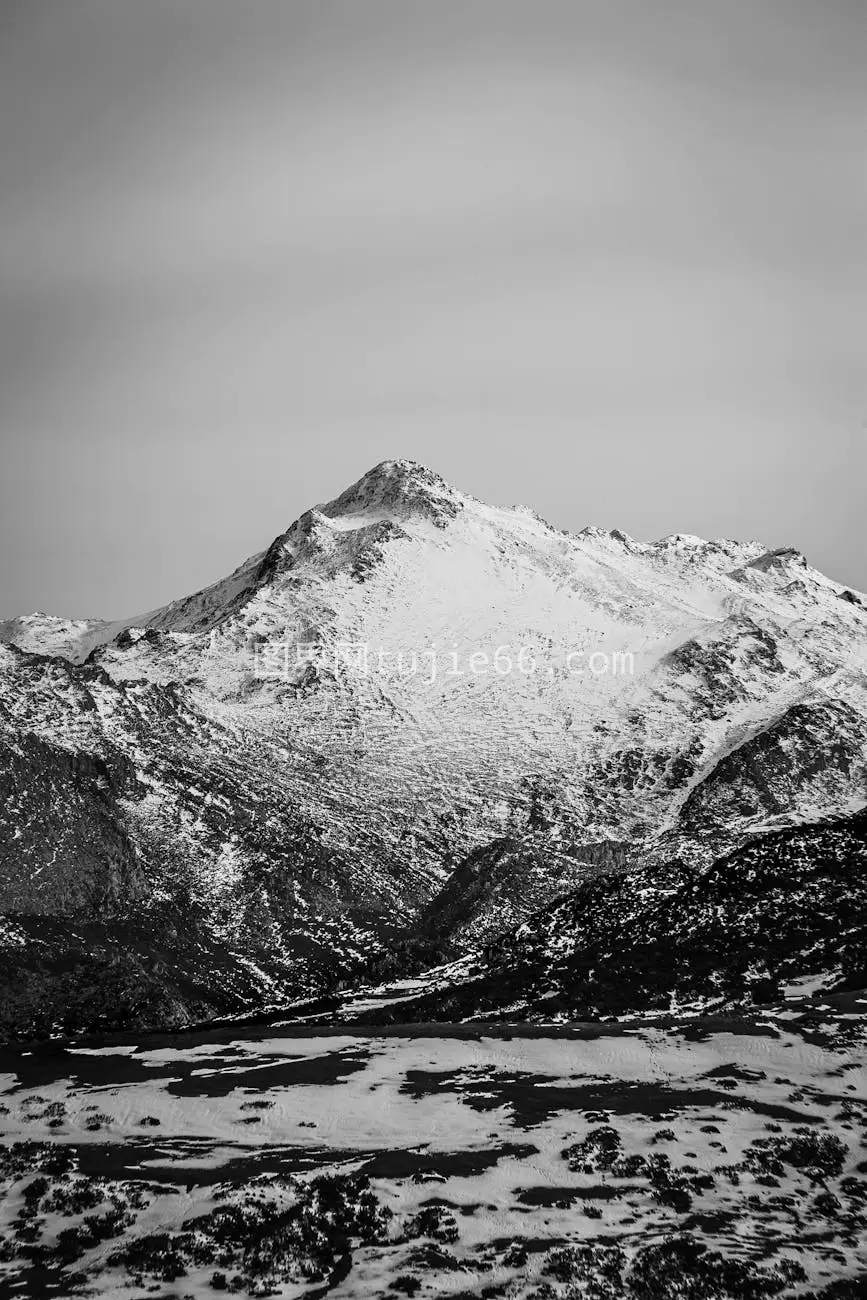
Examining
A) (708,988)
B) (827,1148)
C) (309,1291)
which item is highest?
(309,1291)

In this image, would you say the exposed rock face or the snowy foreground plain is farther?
the exposed rock face

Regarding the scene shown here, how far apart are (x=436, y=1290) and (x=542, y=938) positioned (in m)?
122

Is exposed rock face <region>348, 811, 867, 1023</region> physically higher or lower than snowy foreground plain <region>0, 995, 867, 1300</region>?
lower

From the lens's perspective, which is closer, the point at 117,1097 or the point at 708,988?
the point at 117,1097

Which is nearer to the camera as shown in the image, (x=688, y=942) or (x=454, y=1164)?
(x=454, y=1164)

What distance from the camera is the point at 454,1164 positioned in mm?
64438

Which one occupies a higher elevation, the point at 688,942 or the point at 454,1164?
the point at 454,1164

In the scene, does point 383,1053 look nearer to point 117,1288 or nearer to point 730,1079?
point 730,1079

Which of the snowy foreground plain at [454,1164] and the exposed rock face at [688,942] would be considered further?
the exposed rock face at [688,942]

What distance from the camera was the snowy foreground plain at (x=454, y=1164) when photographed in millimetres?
51750

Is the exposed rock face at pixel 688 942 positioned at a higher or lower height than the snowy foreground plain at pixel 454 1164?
lower

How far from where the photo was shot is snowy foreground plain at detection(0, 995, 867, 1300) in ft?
170

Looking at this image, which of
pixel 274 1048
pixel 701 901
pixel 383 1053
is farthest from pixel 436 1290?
pixel 701 901

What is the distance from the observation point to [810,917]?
142 m
